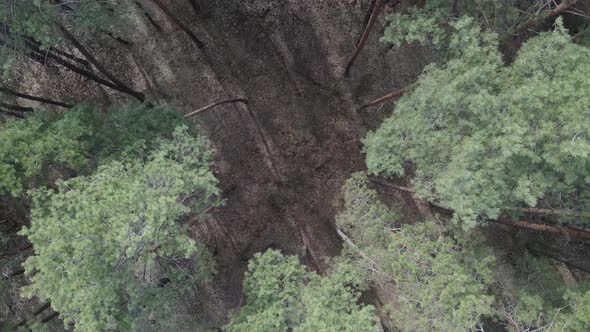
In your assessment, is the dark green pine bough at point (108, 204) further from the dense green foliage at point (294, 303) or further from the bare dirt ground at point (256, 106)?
the bare dirt ground at point (256, 106)

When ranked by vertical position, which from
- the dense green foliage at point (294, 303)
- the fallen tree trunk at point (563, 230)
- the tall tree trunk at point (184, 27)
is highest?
the tall tree trunk at point (184, 27)

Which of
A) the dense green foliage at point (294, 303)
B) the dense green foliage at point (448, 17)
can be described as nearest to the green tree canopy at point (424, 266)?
the dense green foliage at point (294, 303)

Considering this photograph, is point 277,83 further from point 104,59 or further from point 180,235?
point 180,235

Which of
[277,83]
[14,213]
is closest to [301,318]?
[277,83]

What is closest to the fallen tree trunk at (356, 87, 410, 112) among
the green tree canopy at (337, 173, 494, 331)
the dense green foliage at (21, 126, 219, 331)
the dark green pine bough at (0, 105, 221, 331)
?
the green tree canopy at (337, 173, 494, 331)

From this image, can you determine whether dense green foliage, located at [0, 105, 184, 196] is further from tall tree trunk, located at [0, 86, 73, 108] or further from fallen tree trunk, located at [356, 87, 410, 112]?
fallen tree trunk, located at [356, 87, 410, 112]
